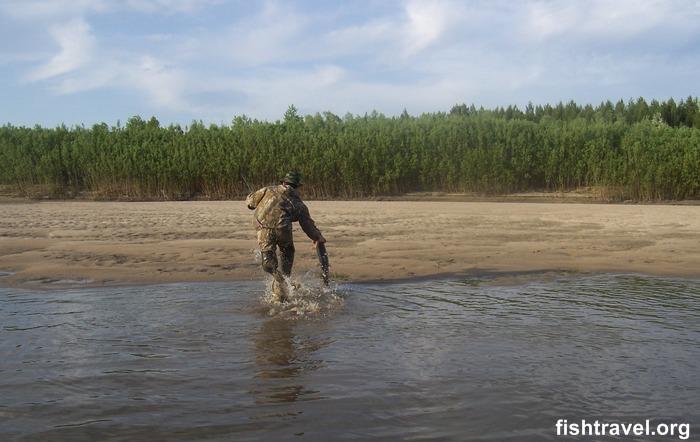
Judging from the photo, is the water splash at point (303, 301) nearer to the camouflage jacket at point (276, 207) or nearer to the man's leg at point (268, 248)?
the man's leg at point (268, 248)

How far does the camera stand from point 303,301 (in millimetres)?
7500

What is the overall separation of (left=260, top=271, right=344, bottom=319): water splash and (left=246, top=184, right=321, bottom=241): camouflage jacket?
28.1 inches

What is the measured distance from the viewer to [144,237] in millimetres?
12898

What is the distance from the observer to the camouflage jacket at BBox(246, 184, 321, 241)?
7332 millimetres

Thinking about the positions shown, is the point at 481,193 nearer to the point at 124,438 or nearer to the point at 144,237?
the point at 144,237

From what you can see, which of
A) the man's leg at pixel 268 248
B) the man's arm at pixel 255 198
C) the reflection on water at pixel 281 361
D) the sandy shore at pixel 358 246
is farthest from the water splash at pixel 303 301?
the sandy shore at pixel 358 246

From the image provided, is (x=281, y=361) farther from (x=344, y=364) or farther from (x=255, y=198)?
(x=255, y=198)

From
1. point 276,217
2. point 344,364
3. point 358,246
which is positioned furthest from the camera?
point 358,246

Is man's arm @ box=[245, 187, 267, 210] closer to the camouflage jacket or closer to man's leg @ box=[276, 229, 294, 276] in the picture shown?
the camouflage jacket

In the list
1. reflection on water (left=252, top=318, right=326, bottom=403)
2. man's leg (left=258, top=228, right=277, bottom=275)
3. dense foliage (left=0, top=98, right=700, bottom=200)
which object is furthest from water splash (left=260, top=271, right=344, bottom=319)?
dense foliage (left=0, top=98, right=700, bottom=200)

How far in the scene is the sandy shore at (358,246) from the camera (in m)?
9.53

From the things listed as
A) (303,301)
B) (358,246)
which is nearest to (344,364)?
(303,301)

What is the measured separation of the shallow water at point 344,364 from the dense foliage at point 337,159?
22.6m

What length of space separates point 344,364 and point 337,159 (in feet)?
84.0
